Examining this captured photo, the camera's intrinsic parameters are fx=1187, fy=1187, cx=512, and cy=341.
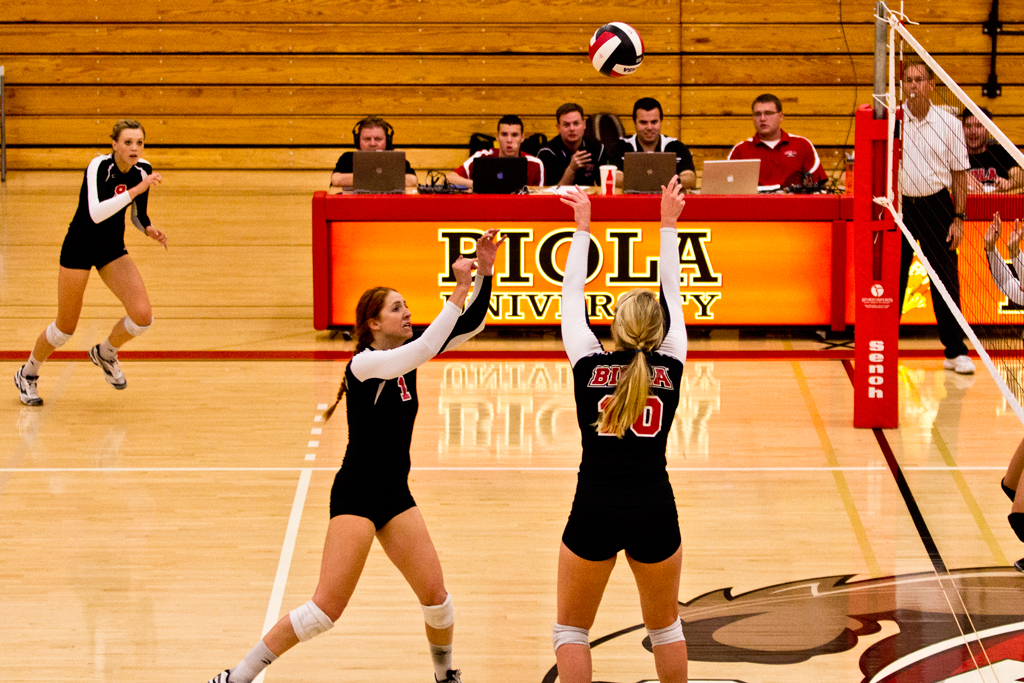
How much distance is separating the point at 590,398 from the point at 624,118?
12126 mm

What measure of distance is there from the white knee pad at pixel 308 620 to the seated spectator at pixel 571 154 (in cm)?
647

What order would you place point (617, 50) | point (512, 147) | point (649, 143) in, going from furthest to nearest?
point (649, 143) → point (512, 147) → point (617, 50)

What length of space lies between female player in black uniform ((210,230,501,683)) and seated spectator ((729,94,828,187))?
652 cm

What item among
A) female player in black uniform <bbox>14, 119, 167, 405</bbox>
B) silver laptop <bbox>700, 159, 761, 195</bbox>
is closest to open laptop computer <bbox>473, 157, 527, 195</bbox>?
silver laptop <bbox>700, 159, 761, 195</bbox>

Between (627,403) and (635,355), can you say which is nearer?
(627,403)

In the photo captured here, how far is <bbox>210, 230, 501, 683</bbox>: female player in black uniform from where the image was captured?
371 cm

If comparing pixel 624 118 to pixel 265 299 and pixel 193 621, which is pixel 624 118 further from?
pixel 193 621

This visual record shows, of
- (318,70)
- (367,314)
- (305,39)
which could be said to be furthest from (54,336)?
(305,39)

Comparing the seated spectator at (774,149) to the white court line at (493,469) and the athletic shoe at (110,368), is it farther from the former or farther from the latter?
the athletic shoe at (110,368)

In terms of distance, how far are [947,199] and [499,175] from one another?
3.10 m

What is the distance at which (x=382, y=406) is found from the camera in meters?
3.83

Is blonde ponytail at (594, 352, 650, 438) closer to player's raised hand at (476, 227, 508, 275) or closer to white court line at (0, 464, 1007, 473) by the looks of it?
player's raised hand at (476, 227, 508, 275)

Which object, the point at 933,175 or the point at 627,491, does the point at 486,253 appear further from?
the point at 933,175

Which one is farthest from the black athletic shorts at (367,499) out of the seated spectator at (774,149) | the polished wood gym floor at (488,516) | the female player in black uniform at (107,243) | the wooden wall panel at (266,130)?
the wooden wall panel at (266,130)
